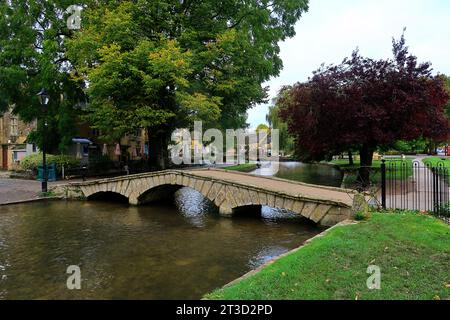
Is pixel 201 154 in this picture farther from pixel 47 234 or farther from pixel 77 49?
pixel 47 234

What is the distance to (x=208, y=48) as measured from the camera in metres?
21.2

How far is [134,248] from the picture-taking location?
31.3 ft

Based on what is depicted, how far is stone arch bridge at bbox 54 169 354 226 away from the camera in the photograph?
432 inches

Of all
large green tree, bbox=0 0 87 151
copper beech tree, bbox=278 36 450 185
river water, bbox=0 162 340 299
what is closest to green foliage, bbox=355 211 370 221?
river water, bbox=0 162 340 299

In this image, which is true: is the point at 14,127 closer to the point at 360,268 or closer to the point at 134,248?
the point at 134,248

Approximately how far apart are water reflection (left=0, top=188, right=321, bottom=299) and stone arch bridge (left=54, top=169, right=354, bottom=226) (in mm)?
702

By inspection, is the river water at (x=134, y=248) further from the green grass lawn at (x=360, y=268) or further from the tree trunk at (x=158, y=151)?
the tree trunk at (x=158, y=151)

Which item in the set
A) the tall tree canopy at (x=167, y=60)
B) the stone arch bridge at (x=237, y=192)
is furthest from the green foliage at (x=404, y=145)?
the stone arch bridge at (x=237, y=192)

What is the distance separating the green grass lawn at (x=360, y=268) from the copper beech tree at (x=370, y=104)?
340 inches

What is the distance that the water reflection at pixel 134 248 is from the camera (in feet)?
22.7

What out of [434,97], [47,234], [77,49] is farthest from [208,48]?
[47,234]

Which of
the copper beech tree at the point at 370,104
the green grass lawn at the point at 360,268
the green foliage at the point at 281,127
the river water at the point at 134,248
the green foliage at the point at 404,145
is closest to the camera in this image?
the green grass lawn at the point at 360,268

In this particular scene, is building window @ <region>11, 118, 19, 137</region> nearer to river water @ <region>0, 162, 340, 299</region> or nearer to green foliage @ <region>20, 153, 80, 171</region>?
green foliage @ <region>20, 153, 80, 171</region>

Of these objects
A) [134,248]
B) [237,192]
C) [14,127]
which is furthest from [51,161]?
[134,248]
